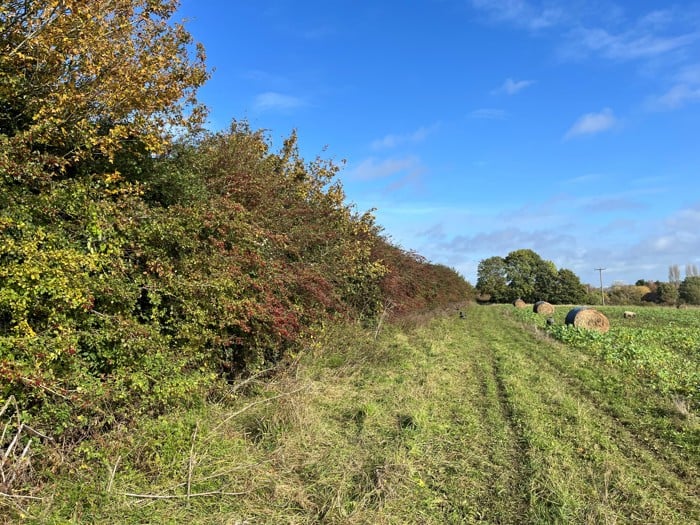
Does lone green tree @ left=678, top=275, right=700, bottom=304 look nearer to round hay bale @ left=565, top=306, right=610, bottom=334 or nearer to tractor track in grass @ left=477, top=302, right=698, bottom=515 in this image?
round hay bale @ left=565, top=306, right=610, bottom=334

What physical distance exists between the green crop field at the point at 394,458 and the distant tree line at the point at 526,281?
79.5m

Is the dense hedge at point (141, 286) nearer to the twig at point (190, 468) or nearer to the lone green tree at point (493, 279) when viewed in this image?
the twig at point (190, 468)

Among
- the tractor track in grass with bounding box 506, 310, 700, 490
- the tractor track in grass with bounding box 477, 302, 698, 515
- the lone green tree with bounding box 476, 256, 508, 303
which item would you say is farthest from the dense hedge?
the lone green tree with bounding box 476, 256, 508, 303

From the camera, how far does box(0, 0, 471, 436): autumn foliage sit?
13.1 feet

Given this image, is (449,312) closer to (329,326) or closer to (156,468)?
(329,326)

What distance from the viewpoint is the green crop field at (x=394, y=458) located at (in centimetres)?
385

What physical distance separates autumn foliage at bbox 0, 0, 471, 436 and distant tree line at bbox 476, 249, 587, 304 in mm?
82913

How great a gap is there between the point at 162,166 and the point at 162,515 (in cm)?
450

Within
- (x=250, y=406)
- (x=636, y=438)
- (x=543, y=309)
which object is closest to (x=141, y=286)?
(x=250, y=406)

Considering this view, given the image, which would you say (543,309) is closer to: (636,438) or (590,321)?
(590,321)

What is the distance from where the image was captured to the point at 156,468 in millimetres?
4195

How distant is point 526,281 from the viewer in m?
86.8

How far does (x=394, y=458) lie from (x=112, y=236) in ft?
12.9

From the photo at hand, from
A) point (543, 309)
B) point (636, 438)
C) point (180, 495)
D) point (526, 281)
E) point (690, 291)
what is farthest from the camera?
point (526, 281)
